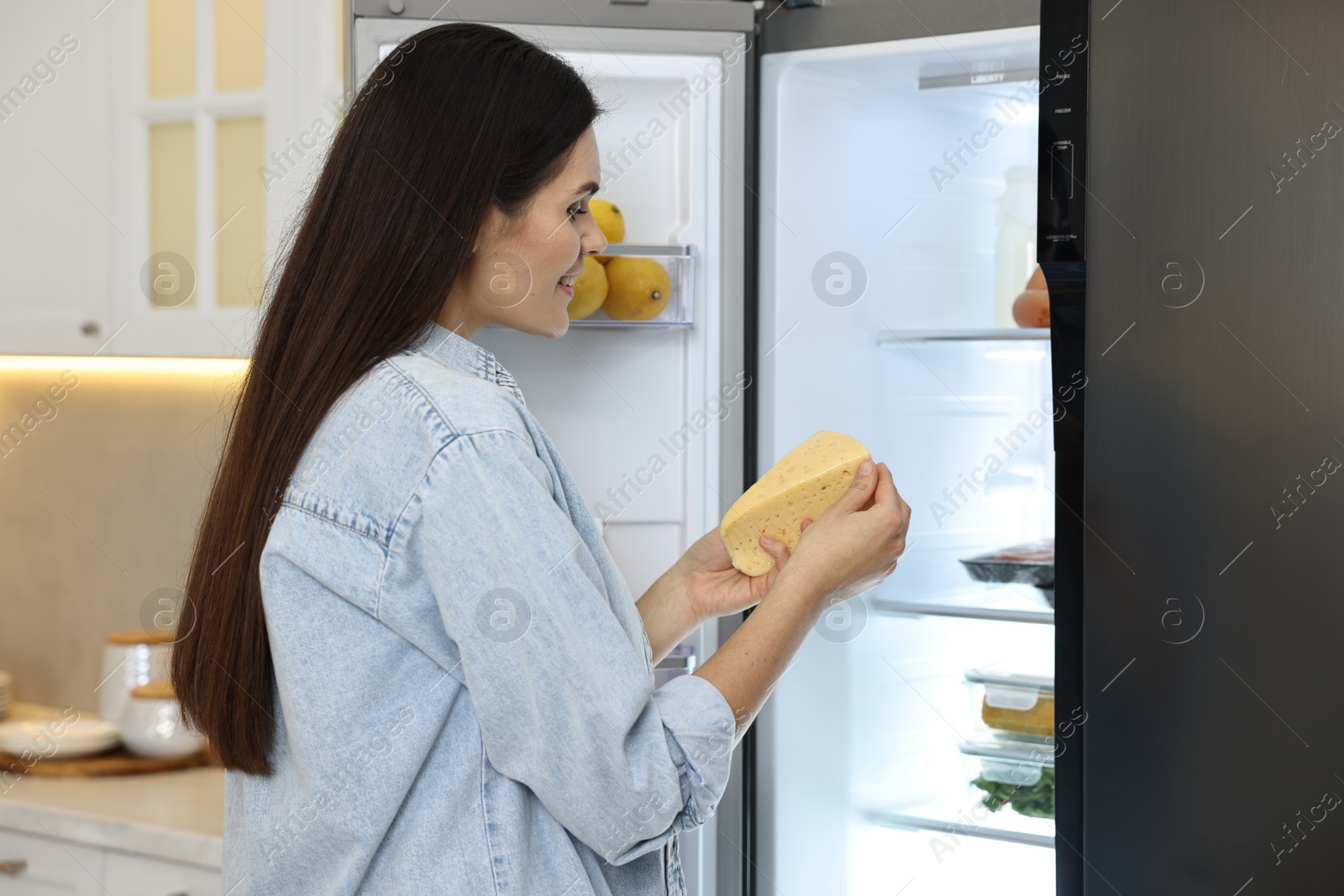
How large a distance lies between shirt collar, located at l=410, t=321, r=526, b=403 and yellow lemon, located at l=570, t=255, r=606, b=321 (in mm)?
494

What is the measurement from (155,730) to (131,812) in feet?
0.84

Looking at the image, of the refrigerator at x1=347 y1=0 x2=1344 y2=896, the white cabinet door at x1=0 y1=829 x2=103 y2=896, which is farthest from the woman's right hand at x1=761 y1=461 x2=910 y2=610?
the white cabinet door at x1=0 y1=829 x2=103 y2=896

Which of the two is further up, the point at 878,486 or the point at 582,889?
the point at 878,486

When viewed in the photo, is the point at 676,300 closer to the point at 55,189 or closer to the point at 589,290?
the point at 589,290

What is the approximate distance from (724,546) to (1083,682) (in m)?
0.37

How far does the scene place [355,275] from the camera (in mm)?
840

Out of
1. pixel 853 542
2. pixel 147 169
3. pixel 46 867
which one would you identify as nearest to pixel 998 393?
pixel 853 542

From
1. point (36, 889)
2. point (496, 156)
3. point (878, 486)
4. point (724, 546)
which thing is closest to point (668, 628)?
point (724, 546)

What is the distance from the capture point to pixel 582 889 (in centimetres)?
82

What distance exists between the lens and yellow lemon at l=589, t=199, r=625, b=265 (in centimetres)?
142

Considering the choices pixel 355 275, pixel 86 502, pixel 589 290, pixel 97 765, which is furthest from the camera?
pixel 86 502

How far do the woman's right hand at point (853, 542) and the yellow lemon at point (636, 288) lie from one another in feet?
1.60

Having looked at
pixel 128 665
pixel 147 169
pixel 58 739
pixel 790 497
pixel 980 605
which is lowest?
pixel 58 739

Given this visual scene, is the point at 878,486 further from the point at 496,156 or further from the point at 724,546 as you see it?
the point at 496,156
